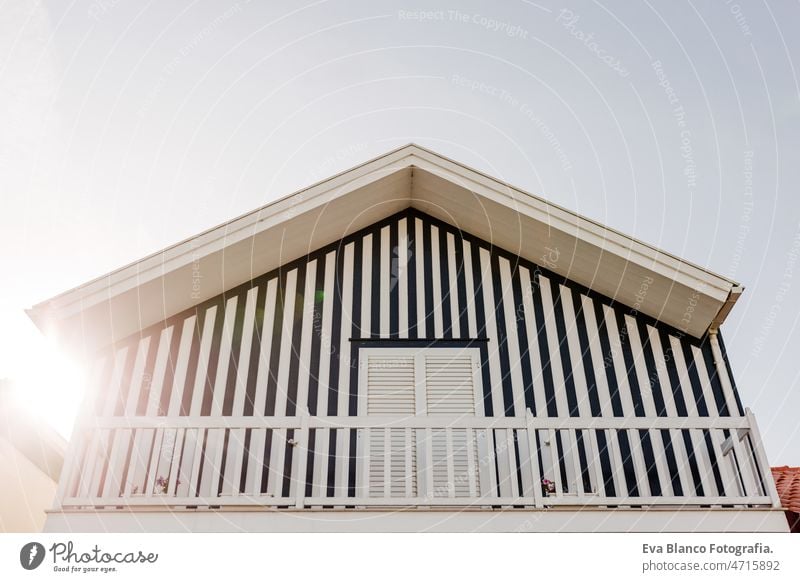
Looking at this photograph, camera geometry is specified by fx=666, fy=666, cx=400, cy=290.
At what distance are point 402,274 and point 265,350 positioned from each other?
2.41 m

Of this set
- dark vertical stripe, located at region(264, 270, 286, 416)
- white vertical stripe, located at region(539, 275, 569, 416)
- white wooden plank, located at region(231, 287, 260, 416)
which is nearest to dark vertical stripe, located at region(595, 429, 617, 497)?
white vertical stripe, located at region(539, 275, 569, 416)

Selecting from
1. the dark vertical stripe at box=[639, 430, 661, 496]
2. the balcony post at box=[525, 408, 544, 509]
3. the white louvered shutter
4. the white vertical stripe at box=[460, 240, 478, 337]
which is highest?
A: the white vertical stripe at box=[460, 240, 478, 337]

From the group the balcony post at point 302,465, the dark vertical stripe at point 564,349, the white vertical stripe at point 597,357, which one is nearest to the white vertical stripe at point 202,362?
the balcony post at point 302,465

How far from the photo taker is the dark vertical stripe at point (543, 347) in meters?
9.23

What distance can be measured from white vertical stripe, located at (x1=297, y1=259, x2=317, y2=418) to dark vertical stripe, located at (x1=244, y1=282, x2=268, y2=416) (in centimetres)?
61

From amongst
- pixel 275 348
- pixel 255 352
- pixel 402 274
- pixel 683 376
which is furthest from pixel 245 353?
pixel 683 376

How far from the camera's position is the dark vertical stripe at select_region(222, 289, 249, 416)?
361 inches

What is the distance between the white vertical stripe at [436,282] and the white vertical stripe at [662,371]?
10.1 ft

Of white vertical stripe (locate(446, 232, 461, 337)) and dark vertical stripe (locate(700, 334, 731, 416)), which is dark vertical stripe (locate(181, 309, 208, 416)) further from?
dark vertical stripe (locate(700, 334, 731, 416))

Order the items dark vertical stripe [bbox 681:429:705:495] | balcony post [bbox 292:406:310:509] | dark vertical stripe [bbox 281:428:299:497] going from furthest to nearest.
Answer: dark vertical stripe [bbox 281:428:299:497], dark vertical stripe [bbox 681:429:705:495], balcony post [bbox 292:406:310:509]

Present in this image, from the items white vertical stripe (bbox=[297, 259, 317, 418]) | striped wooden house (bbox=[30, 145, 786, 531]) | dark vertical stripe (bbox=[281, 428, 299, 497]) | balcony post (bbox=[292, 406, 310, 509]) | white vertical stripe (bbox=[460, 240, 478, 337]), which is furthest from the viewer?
white vertical stripe (bbox=[460, 240, 478, 337])

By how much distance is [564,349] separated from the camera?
9672 mm

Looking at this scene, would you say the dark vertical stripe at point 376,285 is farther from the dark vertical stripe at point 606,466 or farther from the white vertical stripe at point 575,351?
the dark vertical stripe at point 606,466

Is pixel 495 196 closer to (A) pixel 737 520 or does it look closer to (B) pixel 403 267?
(B) pixel 403 267
